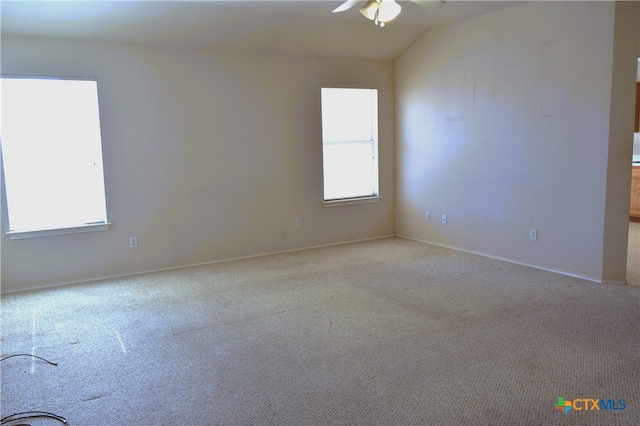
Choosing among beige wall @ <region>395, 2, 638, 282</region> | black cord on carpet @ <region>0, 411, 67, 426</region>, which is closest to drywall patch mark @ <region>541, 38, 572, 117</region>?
beige wall @ <region>395, 2, 638, 282</region>

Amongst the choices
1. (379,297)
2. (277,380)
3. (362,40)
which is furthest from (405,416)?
(362,40)

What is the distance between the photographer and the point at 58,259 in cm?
473

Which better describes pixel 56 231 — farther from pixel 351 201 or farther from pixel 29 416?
pixel 351 201

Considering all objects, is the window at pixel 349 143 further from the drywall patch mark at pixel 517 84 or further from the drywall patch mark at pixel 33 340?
the drywall patch mark at pixel 33 340

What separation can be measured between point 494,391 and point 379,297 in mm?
1616

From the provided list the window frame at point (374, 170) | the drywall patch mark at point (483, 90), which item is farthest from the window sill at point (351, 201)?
the drywall patch mark at point (483, 90)

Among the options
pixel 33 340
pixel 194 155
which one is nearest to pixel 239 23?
pixel 194 155

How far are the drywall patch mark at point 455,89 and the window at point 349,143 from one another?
1.01 m

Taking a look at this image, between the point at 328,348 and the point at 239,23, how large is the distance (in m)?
3.31

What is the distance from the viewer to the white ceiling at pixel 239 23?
4.21 metres

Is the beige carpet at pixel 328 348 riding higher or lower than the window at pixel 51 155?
lower

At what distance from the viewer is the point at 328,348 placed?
318 centimetres

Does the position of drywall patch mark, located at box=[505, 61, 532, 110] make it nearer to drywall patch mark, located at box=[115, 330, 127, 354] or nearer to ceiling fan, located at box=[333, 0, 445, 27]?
ceiling fan, located at box=[333, 0, 445, 27]

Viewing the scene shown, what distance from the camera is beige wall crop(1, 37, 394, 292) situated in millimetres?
4699
